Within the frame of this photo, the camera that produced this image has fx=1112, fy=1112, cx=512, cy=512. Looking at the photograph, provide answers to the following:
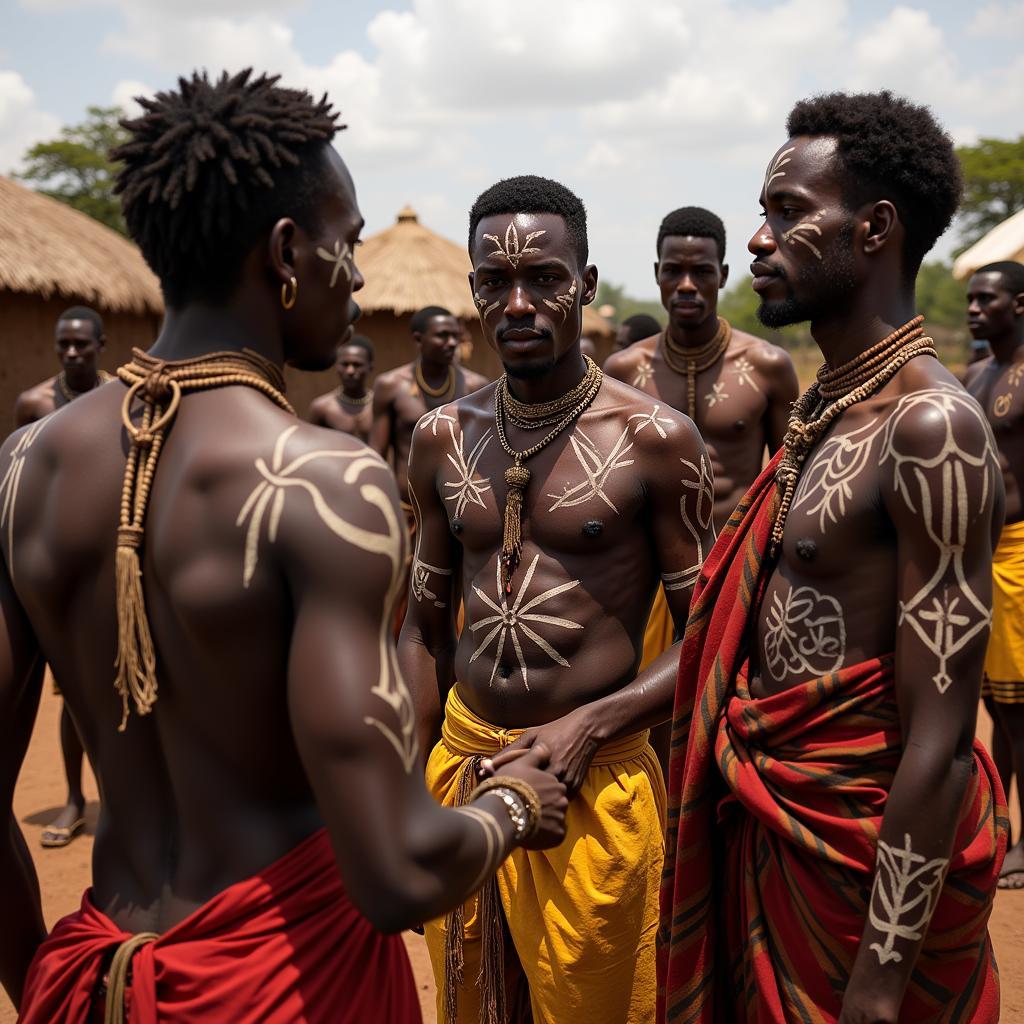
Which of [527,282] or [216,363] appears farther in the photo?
[527,282]

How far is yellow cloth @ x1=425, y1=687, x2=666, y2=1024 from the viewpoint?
2760mm

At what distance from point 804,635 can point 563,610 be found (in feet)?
2.55

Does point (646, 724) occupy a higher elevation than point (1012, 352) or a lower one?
lower

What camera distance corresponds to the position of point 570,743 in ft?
8.76

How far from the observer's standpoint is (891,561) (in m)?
2.12

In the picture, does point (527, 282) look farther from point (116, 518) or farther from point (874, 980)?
point (874, 980)

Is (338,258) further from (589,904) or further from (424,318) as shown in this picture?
(424,318)

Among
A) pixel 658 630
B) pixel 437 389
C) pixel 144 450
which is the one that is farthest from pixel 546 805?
pixel 437 389

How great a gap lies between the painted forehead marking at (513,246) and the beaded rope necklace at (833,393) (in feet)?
2.90

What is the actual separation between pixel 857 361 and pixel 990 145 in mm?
43651

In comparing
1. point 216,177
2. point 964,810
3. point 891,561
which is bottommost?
point 964,810

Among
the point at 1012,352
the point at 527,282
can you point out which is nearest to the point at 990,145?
the point at 1012,352

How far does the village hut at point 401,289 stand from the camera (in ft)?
58.4

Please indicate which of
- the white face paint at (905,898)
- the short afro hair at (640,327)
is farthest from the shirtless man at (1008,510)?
the short afro hair at (640,327)
